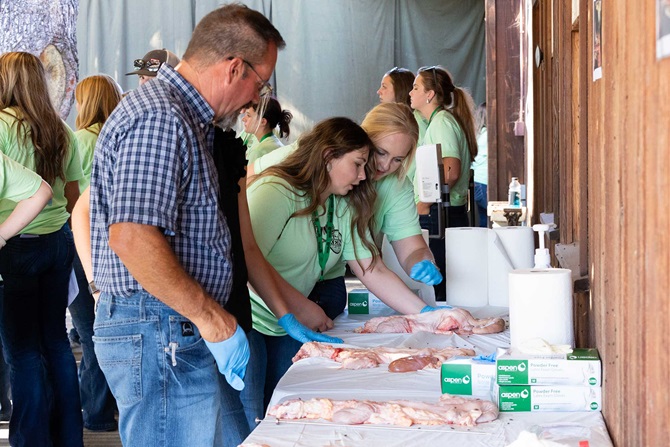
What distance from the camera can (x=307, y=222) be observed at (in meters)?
3.07

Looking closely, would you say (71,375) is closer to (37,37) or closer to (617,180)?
(617,180)

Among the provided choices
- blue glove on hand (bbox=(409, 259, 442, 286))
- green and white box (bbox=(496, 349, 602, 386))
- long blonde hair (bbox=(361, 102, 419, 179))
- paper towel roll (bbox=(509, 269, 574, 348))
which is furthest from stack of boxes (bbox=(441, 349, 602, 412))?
long blonde hair (bbox=(361, 102, 419, 179))

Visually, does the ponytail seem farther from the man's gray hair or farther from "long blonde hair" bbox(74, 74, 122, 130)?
the man's gray hair

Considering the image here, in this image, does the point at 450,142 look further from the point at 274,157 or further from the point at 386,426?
the point at 386,426

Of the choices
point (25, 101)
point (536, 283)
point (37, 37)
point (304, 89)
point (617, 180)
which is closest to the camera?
point (617, 180)

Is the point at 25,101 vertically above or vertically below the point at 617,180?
Result: above

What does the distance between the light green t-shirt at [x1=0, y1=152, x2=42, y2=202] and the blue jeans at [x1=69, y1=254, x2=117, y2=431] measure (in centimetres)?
113

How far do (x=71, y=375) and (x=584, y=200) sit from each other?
2.47 metres

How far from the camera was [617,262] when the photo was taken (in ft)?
5.50

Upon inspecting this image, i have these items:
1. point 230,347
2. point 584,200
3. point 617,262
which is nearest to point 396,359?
point 230,347

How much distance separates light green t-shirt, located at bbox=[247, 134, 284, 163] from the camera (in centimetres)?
485

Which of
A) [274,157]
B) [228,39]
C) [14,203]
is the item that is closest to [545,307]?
[228,39]

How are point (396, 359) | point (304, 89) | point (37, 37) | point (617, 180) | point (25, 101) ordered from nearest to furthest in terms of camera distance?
point (617, 180)
point (396, 359)
point (25, 101)
point (37, 37)
point (304, 89)

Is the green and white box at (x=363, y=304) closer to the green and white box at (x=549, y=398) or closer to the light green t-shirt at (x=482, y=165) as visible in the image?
the green and white box at (x=549, y=398)
